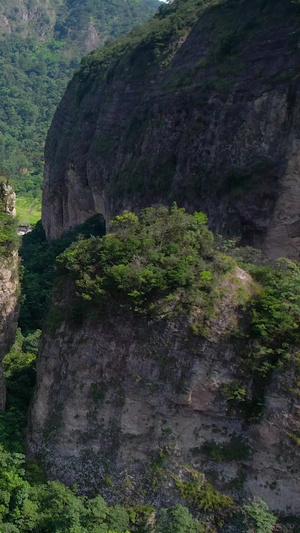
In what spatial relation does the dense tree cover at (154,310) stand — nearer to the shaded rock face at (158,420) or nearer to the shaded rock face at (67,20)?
the shaded rock face at (158,420)

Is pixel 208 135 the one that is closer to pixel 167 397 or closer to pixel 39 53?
pixel 167 397

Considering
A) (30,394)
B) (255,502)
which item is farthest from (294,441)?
(30,394)

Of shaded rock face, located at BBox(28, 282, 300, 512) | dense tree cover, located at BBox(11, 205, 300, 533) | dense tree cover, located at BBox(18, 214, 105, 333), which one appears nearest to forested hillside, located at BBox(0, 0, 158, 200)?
dense tree cover, located at BBox(18, 214, 105, 333)

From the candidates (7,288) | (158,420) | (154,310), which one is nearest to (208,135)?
(7,288)

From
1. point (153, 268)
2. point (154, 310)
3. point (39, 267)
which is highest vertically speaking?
point (39, 267)

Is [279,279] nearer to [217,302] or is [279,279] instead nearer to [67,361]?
[217,302]

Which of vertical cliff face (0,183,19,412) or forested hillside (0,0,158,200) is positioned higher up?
forested hillside (0,0,158,200)

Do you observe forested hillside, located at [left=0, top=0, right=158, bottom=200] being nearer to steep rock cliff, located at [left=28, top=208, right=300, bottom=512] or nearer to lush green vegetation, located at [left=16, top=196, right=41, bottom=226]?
lush green vegetation, located at [left=16, top=196, right=41, bottom=226]
